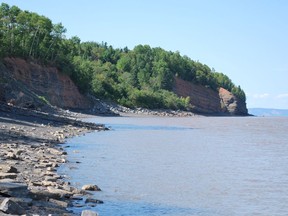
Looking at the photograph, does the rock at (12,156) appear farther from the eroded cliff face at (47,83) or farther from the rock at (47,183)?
the eroded cliff face at (47,83)

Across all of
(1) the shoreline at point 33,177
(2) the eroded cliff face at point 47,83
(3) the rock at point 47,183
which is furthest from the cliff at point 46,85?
(3) the rock at point 47,183

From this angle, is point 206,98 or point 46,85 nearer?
point 46,85

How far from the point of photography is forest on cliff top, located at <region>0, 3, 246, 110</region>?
3543 inches

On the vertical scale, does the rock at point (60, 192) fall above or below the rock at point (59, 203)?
above

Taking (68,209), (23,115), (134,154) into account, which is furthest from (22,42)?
(68,209)

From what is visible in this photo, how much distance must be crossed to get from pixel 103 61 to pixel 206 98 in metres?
39.5

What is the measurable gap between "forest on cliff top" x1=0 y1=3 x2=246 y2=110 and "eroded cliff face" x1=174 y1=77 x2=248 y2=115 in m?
3.28

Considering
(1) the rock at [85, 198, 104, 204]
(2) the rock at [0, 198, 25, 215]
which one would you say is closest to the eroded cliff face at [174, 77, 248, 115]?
(1) the rock at [85, 198, 104, 204]

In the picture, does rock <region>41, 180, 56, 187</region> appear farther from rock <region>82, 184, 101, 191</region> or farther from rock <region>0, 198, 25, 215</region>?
rock <region>0, 198, 25, 215</region>

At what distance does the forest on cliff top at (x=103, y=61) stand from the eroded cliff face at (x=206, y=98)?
10.8ft

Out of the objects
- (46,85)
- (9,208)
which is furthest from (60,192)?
(46,85)

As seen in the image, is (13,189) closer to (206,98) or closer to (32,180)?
(32,180)

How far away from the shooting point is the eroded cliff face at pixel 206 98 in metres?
172

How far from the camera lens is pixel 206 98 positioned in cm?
18175
